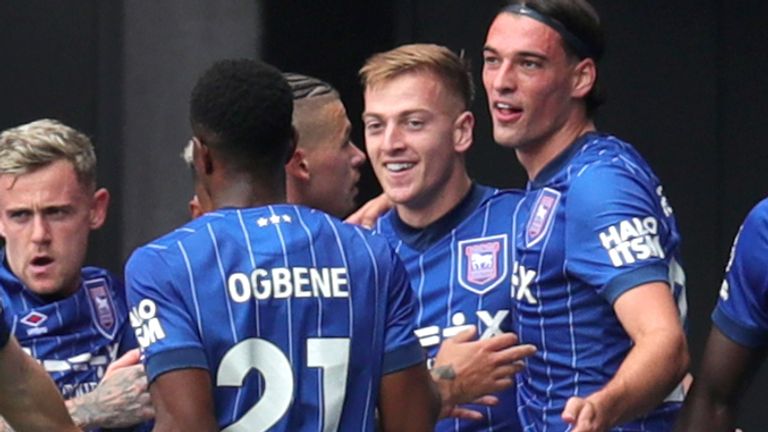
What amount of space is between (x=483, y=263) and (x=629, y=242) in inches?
24.7

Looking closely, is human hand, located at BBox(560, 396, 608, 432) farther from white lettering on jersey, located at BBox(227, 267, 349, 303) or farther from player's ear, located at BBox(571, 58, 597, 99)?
player's ear, located at BBox(571, 58, 597, 99)

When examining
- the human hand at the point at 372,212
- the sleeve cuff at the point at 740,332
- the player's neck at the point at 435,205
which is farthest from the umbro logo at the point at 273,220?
the human hand at the point at 372,212

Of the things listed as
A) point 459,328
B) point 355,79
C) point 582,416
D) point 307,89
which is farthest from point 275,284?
point 355,79

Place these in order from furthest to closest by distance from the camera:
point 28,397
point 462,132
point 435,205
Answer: point 462,132, point 435,205, point 28,397

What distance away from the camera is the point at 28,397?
4664 millimetres

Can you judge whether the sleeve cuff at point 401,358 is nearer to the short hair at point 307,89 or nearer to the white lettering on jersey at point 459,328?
the white lettering on jersey at point 459,328

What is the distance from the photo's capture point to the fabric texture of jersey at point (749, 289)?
4.78 m

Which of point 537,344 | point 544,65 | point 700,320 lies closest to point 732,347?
point 537,344

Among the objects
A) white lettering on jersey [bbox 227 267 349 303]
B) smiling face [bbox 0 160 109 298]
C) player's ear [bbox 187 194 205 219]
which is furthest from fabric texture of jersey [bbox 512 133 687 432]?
smiling face [bbox 0 160 109 298]

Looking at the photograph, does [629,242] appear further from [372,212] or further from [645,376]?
[372,212]

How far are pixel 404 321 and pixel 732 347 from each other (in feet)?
2.54

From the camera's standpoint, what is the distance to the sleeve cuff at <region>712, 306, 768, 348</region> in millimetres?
4832

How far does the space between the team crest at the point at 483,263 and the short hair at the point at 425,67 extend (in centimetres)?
51

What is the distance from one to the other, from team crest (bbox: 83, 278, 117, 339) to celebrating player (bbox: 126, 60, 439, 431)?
111 centimetres
